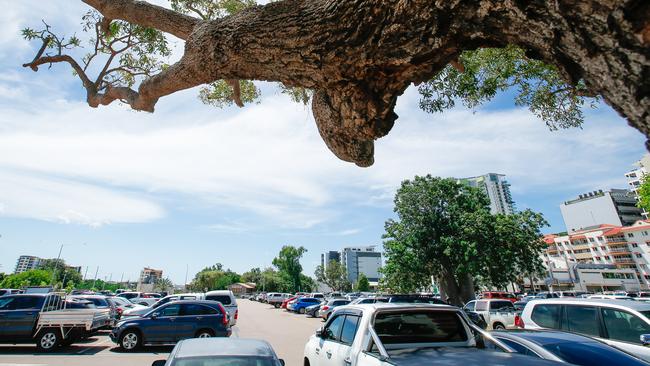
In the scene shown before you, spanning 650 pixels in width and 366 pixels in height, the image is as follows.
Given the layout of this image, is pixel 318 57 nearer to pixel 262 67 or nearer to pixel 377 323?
pixel 262 67

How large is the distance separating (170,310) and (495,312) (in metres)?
14.1

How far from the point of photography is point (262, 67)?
3883 mm

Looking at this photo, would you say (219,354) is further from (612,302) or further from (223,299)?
(223,299)

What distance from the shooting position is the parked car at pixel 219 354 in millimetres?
3664

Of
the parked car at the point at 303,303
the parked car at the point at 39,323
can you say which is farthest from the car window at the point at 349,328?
the parked car at the point at 303,303

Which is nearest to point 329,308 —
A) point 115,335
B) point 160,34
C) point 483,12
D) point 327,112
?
point 115,335

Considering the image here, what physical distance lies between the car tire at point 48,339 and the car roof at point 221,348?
30.8 ft

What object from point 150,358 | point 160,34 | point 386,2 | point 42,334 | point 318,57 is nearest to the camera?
point 386,2

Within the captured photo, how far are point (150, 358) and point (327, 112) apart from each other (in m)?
9.66

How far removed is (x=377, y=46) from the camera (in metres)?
3.07

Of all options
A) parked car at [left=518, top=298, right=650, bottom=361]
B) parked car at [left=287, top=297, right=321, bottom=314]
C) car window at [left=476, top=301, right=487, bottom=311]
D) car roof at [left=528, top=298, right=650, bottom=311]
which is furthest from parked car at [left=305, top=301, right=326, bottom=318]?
car roof at [left=528, top=298, right=650, bottom=311]

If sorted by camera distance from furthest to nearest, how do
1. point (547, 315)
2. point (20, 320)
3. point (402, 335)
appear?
1. point (20, 320)
2. point (547, 315)
3. point (402, 335)

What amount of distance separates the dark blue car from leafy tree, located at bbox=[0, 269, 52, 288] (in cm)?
5754

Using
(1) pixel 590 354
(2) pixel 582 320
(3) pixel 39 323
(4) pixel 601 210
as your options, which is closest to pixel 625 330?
(2) pixel 582 320
